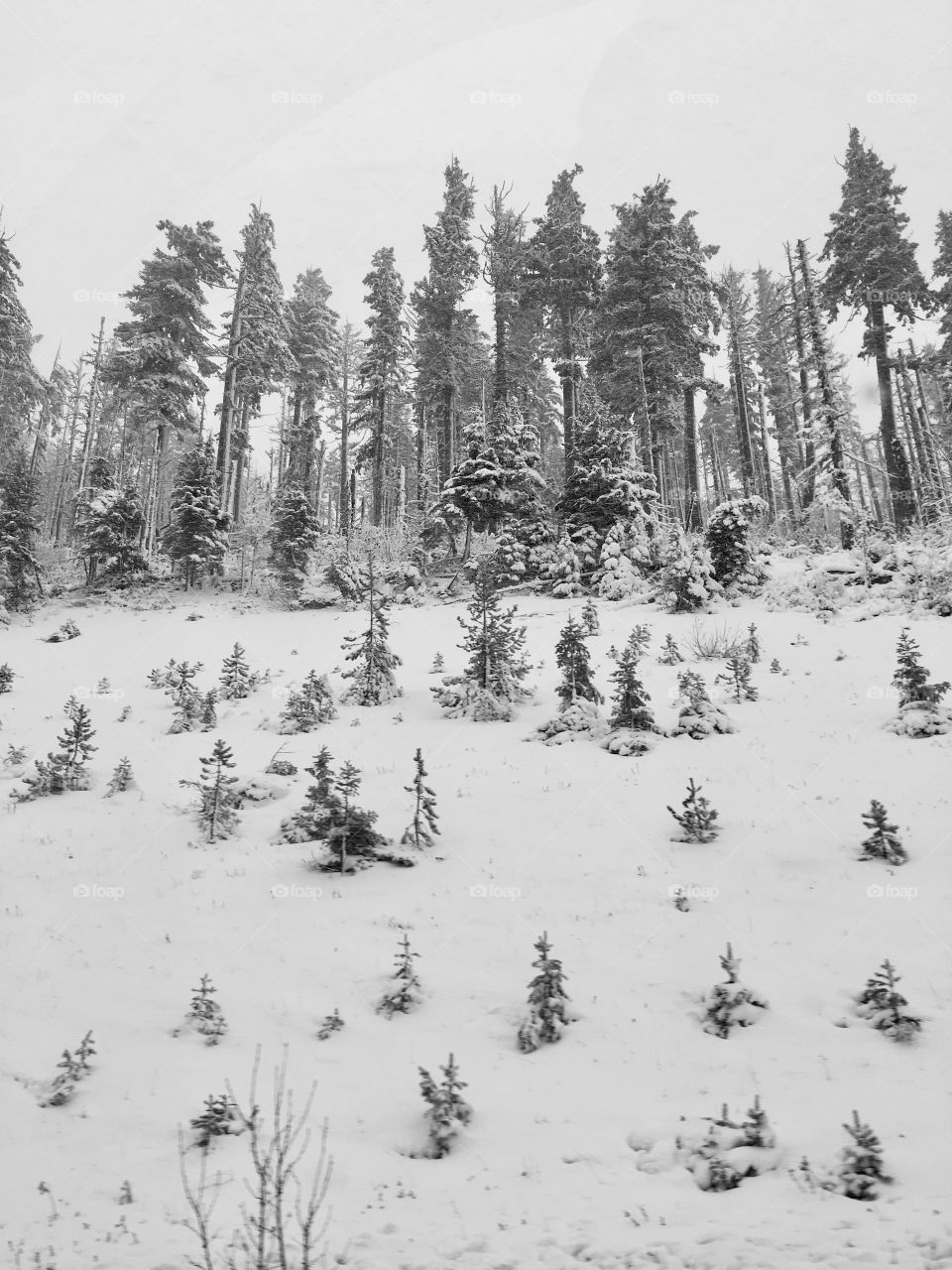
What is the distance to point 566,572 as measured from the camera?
22.2m

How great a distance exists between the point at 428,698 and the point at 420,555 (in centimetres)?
1276

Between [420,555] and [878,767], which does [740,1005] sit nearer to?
[878,767]

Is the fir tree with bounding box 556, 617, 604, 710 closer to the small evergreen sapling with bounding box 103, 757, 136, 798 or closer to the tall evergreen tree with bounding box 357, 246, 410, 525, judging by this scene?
the small evergreen sapling with bounding box 103, 757, 136, 798

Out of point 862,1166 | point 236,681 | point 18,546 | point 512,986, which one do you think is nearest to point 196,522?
point 18,546

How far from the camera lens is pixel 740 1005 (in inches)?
232

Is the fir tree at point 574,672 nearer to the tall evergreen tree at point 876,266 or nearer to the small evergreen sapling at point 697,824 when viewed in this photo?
the small evergreen sapling at point 697,824

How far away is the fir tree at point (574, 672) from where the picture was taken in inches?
488

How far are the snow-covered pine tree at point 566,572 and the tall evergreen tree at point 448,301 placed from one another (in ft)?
31.2

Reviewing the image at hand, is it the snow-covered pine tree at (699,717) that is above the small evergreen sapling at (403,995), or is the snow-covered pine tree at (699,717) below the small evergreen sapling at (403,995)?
above

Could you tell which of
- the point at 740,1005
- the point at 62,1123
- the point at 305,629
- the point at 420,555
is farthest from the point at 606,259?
the point at 62,1123
